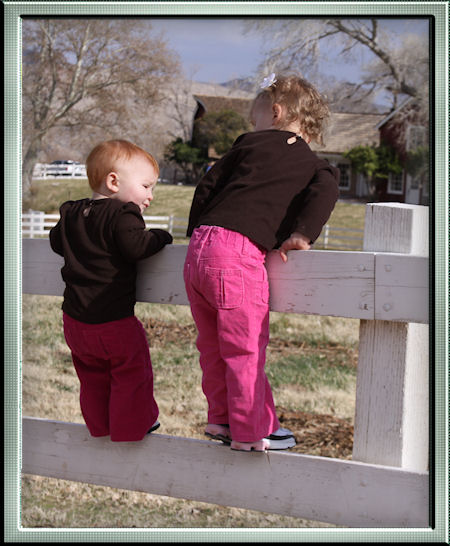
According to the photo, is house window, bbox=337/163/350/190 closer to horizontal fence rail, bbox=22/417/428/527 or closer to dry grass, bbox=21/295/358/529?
dry grass, bbox=21/295/358/529

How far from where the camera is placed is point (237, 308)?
1.97 meters

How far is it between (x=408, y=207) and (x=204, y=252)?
26.5 inches

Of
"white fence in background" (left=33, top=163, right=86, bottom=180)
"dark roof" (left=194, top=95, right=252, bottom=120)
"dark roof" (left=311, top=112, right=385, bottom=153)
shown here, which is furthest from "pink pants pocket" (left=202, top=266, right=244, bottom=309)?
"dark roof" (left=311, top=112, right=385, bottom=153)

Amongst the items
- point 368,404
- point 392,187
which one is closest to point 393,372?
point 368,404

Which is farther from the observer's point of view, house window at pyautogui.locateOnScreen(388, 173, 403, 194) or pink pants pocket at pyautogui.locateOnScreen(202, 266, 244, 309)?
house window at pyautogui.locateOnScreen(388, 173, 403, 194)

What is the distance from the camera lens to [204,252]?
6.65 ft

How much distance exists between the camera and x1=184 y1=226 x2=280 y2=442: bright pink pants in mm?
1978

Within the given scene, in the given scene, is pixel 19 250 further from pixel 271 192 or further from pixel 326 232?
pixel 326 232

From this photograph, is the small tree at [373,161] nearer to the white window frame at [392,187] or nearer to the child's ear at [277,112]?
the white window frame at [392,187]

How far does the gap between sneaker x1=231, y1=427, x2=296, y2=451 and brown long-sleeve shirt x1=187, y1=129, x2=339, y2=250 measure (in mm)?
646

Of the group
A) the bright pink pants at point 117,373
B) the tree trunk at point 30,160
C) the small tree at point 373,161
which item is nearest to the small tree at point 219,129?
the tree trunk at point 30,160

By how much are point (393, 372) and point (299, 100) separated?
1.03 metres

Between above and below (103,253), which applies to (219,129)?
above

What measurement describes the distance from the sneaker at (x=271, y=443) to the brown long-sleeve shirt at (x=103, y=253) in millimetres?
625
